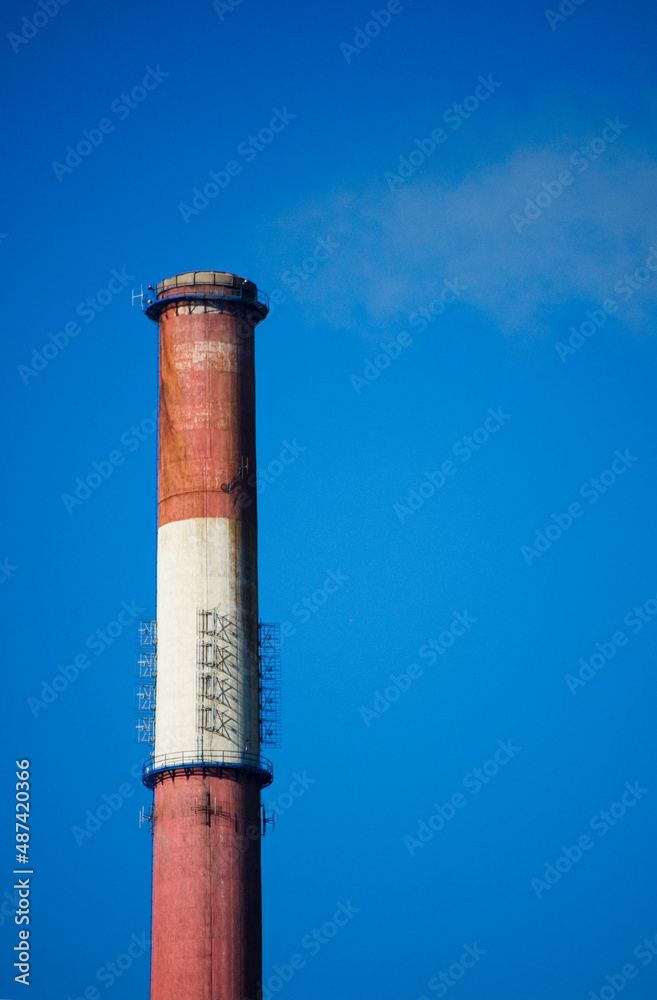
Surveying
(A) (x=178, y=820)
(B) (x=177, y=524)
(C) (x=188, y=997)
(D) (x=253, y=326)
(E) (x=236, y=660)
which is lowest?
(C) (x=188, y=997)

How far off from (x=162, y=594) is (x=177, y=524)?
11.4 ft

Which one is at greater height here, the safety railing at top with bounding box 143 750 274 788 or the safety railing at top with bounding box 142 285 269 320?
the safety railing at top with bounding box 142 285 269 320

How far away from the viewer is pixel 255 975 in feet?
290

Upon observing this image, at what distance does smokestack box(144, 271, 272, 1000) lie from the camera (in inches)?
3462

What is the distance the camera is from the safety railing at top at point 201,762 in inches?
3521

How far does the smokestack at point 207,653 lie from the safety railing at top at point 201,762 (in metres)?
0.07

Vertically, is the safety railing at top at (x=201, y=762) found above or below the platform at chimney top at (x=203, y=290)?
below

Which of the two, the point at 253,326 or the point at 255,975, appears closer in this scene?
the point at 255,975

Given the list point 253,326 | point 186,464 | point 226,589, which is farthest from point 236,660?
point 253,326

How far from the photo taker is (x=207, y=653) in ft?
298

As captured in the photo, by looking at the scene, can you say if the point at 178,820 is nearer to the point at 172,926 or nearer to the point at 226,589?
the point at 172,926

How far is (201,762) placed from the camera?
8938 cm

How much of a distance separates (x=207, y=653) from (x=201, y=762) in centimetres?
513

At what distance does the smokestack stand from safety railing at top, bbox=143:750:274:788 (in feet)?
0.21
